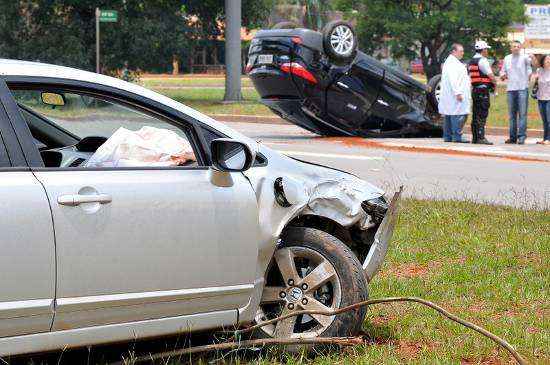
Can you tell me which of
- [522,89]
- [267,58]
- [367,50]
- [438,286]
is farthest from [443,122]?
[367,50]

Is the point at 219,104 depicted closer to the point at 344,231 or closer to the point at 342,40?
the point at 342,40

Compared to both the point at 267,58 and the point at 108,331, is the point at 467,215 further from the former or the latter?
the point at 267,58

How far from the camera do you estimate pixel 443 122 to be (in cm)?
2069

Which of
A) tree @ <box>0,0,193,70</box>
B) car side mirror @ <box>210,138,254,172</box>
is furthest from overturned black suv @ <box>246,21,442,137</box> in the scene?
tree @ <box>0,0,193,70</box>

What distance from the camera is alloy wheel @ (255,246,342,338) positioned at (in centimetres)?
563

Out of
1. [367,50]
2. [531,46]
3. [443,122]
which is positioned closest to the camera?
[443,122]

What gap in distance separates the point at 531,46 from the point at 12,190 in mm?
25438

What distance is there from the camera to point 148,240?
5.10 metres

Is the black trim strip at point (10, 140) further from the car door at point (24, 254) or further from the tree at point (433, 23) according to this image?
the tree at point (433, 23)

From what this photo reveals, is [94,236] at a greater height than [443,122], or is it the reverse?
[94,236]

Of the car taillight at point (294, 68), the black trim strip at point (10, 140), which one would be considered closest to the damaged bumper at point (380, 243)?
the black trim strip at point (10, 140)

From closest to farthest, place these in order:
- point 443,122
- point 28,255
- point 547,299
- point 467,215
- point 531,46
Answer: point 28,255, point 547,299, point 467,215, point 443,122, point 531,46

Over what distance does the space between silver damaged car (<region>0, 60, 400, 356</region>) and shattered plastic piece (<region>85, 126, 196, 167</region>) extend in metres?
0.01

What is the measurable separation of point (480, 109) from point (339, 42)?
2629mm
